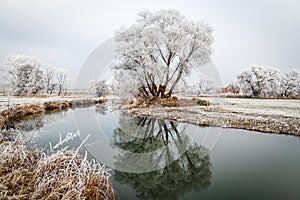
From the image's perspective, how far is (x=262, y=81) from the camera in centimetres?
4841

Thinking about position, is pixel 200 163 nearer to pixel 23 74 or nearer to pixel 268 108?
pixel 268 108

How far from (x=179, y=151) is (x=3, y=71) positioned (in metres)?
47.7

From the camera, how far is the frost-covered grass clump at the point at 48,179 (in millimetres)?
3369

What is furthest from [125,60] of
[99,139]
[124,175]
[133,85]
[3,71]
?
[3,71]

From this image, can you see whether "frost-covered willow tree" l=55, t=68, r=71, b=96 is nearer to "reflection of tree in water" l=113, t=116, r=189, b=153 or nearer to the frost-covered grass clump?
"reflection of tree in water" l=113, t=116, r=189, b=153

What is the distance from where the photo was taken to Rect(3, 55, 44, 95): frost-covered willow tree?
131ft

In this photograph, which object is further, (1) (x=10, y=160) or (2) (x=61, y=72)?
(2) (x=61, y=72)

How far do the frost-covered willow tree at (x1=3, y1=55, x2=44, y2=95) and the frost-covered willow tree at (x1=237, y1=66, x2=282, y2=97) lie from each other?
44501 mm

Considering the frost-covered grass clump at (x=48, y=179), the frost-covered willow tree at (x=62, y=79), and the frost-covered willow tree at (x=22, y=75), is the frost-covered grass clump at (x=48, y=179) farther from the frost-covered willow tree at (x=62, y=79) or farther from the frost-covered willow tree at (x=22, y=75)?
the frost-covered willow tree at (x=62, y=79)

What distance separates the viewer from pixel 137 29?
925 inches

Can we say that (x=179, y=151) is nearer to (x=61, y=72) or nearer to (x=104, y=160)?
(x=104, y=160)

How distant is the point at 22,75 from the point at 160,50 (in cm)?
2984

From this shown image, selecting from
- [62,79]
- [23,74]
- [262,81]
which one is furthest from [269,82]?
[62,79]

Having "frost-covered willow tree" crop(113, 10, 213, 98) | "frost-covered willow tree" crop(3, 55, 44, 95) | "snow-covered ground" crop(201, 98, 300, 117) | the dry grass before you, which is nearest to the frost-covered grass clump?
the dry grass
